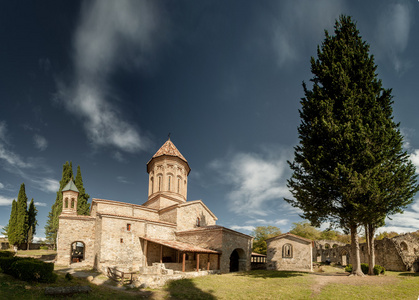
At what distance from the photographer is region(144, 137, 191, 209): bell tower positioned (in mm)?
24547

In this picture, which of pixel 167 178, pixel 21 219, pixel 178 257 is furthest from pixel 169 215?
pixel 21 219

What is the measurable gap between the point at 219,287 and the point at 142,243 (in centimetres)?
910

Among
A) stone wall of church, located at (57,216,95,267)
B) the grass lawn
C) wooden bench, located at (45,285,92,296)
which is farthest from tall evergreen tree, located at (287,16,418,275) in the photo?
stone wall of church, located at (57,216,95,267)

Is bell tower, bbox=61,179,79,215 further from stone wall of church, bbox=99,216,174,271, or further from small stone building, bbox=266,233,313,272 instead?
small stone building, bbox=266,233,313,272

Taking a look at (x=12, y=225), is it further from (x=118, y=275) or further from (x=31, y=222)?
(x=118, y=275)

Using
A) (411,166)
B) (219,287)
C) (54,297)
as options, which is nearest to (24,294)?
(54,297)

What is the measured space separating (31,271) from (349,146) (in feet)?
53.6

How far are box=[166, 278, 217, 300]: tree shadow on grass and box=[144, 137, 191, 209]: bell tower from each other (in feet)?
37.4

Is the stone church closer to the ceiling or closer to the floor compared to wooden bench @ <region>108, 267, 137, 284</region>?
closer to the ceiling

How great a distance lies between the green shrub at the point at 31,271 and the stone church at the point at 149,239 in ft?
21.3

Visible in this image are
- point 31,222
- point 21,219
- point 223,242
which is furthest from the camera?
point 31,222

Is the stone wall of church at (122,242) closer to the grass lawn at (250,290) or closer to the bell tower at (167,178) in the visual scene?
the grass lawn at (250,290)

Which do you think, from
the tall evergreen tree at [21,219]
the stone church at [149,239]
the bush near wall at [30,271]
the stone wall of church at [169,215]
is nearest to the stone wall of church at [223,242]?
the stone church at [149,239]

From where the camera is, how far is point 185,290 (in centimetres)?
1143
